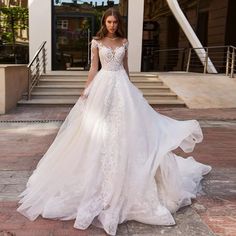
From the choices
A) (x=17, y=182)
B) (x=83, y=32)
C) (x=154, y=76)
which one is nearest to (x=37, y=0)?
(x=83, y=32)

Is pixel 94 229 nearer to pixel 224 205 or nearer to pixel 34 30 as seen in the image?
pixel 224 205

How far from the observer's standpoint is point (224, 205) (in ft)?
13.1

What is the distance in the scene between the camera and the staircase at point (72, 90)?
11203mm

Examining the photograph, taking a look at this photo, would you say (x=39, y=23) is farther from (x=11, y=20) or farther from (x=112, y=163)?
(x=112, y=163)

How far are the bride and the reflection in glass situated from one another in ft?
39.9

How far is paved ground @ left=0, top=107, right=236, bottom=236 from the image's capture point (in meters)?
3.40

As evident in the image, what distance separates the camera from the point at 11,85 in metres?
10.1

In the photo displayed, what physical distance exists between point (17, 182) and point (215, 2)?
60.3 feet

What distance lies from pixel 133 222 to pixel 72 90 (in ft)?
29.1

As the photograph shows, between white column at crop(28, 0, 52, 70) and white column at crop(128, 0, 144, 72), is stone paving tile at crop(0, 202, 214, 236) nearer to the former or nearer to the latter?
white column at crop(28, 0, 52, 70)

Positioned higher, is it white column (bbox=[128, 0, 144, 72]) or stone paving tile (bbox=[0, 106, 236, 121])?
white column (bbox=[128, 0, 144, 72])

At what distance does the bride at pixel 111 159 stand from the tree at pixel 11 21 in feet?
65.3

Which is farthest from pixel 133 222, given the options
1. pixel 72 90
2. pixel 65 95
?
pixel 72 90

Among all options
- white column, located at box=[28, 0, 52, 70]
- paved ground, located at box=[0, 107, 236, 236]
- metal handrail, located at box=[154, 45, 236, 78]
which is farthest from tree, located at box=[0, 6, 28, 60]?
paved ground, located at box=[0, 107, 236, 236]
